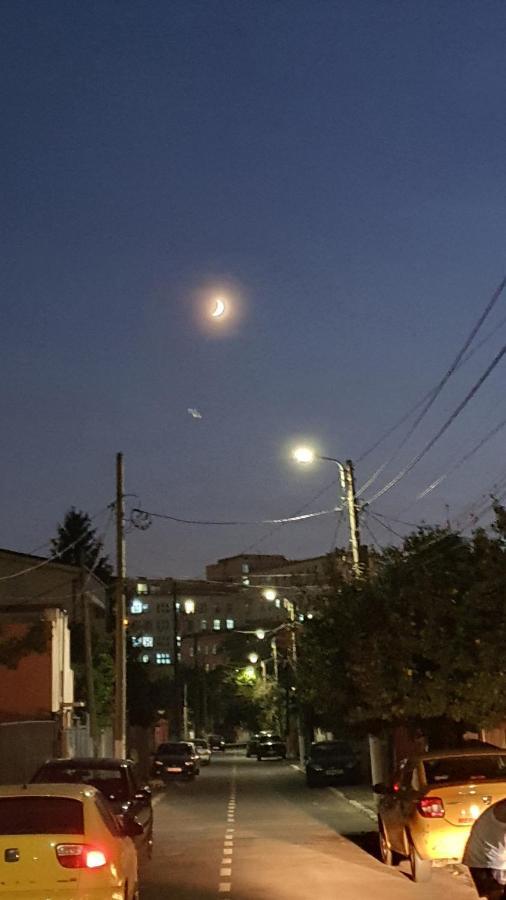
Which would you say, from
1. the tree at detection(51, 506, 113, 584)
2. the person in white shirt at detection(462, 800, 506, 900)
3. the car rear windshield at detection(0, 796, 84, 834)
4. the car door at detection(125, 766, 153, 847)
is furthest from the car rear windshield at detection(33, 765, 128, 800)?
the tree at detection(51, 506, 113, 584)

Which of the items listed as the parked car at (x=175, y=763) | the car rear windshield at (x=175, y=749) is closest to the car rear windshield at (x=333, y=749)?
the parked car at (x=175, y=763)

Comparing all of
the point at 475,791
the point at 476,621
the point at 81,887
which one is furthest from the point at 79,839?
the point at 476,621

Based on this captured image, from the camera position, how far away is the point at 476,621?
73.1 feet

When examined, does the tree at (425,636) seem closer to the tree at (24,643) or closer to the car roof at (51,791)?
the car roof at (51,791)

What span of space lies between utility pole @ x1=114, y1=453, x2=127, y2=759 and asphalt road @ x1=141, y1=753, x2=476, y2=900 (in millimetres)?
2271

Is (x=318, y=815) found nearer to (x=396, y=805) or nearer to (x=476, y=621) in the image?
(x=476, y=621)

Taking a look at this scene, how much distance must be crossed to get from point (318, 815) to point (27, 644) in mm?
12788

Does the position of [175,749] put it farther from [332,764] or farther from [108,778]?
[108,778]

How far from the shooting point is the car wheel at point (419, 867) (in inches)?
577

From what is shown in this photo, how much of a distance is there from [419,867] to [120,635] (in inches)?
791

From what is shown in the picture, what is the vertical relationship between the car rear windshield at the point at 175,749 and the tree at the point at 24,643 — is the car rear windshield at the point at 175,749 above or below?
below

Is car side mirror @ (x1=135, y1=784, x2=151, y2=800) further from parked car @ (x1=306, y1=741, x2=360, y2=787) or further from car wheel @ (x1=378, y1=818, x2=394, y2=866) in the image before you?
parked car @ (x1=306, y1=741, x2=360, y2=787)

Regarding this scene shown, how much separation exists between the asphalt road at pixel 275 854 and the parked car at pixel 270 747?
110 feet

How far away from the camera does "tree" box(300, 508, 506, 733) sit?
21.8m
